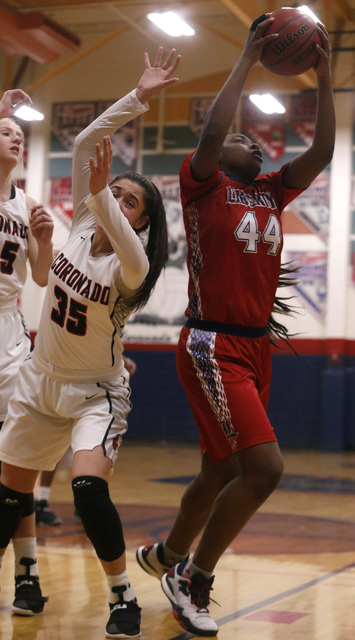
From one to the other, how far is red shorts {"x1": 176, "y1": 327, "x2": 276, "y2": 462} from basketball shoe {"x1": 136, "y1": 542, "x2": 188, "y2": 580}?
24.3 inches

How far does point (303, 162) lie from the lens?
3682mm

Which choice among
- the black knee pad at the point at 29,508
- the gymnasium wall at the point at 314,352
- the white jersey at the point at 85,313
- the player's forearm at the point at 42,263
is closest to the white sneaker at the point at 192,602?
the black knee pad at the point at 29,508

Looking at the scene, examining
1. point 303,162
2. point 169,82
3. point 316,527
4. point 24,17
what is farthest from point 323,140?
point 24,17

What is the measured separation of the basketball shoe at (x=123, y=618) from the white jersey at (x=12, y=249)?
1.43 metres

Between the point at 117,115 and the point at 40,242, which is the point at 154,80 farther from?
the point at 40,242

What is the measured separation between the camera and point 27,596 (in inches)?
141

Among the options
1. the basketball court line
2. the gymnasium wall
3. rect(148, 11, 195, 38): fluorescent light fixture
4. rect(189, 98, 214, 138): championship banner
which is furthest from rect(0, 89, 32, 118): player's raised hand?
rect(189, 98, 214, 138): championship banner

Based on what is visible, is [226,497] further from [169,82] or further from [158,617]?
[169,82]

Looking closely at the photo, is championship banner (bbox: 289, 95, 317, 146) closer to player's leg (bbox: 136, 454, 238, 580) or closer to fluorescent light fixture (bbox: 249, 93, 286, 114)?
fluorescent light fixture (bbox: 249, 93, 286, 114)

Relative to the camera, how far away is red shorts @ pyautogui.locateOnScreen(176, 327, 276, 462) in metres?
3.32

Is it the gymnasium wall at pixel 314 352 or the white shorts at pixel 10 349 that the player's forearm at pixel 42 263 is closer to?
Result: the white shorts at pixel 10 349

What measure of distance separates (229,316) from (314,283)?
920cm

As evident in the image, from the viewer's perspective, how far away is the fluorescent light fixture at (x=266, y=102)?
11062 mm

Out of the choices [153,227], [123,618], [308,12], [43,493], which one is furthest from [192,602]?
[308,12]
